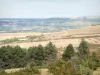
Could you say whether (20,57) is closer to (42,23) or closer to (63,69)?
(63,69)

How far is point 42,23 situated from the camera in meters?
116

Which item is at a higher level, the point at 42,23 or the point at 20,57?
the point at 42,23

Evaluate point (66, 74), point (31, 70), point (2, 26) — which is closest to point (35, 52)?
point (31, 70)

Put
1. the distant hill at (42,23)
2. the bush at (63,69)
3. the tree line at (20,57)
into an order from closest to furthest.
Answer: the bush at (63,69) < the tree line at (20,57) < the distant hill at (42,23)

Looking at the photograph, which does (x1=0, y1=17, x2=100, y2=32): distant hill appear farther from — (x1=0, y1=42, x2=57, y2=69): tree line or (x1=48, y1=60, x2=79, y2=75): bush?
(x1=48, y1=60, x2=79, y2=75): bush

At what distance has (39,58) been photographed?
28.4 m

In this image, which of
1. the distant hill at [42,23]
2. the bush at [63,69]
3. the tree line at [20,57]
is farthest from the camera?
the distant hill at [42,23]

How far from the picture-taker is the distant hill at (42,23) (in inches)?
3647

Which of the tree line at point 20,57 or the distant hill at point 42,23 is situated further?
the distant hill at point 42,23

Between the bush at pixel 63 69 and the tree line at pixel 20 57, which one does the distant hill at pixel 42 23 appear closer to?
the tree line at pixel 20 57

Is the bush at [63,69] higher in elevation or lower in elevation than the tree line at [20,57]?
higher

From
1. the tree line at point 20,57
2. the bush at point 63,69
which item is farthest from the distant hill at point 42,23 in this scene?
the bush at point 63,69

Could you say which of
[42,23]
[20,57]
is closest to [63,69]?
[20,57]

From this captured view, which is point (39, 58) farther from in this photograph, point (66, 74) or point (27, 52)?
point (66, 74)
